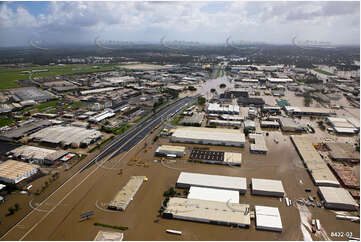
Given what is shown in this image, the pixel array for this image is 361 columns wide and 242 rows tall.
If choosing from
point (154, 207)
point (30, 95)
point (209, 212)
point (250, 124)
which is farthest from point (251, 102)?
point (30, 95)

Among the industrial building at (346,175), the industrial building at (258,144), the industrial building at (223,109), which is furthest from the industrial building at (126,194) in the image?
the industrial building at (223,109)

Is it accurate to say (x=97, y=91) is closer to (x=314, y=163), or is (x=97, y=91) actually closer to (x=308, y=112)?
(x=308, y=112)

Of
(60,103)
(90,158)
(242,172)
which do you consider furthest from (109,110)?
(242,172)

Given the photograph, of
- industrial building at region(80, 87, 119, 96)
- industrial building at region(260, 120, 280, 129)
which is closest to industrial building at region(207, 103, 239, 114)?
industrial building at region(260, 120, 280, 129)

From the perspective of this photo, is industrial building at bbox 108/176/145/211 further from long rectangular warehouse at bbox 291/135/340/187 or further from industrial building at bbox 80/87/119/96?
industrial building at bbox 80/87/119/96

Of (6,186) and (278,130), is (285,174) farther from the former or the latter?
(6,186)

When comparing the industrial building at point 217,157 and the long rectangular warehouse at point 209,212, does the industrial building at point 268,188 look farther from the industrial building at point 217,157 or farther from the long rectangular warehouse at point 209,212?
the industrial building at point 217,157
